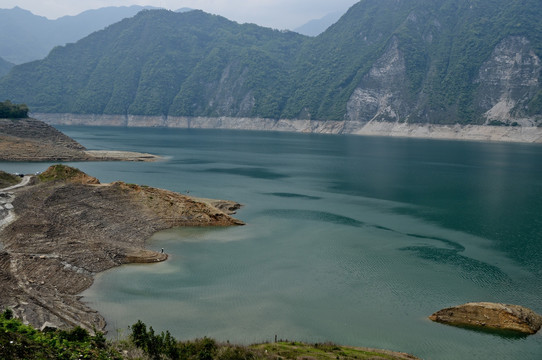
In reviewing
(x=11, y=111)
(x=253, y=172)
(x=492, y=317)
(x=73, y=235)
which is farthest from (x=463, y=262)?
(x=11, y=111)

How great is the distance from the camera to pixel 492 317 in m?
30.8

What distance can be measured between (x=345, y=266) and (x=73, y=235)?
80.2ft

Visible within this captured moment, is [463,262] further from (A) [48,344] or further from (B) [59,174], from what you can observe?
(B) [59,174]

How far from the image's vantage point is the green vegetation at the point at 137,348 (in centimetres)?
1939

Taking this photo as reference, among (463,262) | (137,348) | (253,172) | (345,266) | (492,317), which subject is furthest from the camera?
(253,172)

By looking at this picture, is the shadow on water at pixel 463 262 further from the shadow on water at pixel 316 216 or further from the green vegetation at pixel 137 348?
the green vegetation at pixel 137 348

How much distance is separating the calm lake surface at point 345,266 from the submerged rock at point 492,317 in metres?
0.84

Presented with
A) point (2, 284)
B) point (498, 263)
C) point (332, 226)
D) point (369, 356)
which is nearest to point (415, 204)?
point (332, 226)

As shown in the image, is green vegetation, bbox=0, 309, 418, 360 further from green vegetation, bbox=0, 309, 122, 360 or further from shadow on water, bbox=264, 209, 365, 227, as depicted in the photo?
shadow on water, bbox=264, 209, 365, 227

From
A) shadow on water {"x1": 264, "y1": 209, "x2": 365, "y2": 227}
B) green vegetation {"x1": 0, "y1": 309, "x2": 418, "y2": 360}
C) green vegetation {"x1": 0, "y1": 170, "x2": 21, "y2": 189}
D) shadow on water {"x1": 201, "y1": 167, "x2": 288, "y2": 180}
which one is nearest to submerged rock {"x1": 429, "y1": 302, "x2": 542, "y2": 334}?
green vegetation {"x1": 0, "y1": 309, "x2": 418, "y2": 360}

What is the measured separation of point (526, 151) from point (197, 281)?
5263 inches

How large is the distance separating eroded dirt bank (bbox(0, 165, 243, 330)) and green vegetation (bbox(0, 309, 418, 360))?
15.1 ft

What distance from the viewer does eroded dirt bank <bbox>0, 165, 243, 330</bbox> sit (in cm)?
3056

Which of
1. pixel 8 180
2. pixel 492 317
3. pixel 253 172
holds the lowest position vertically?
pixel 492 317
